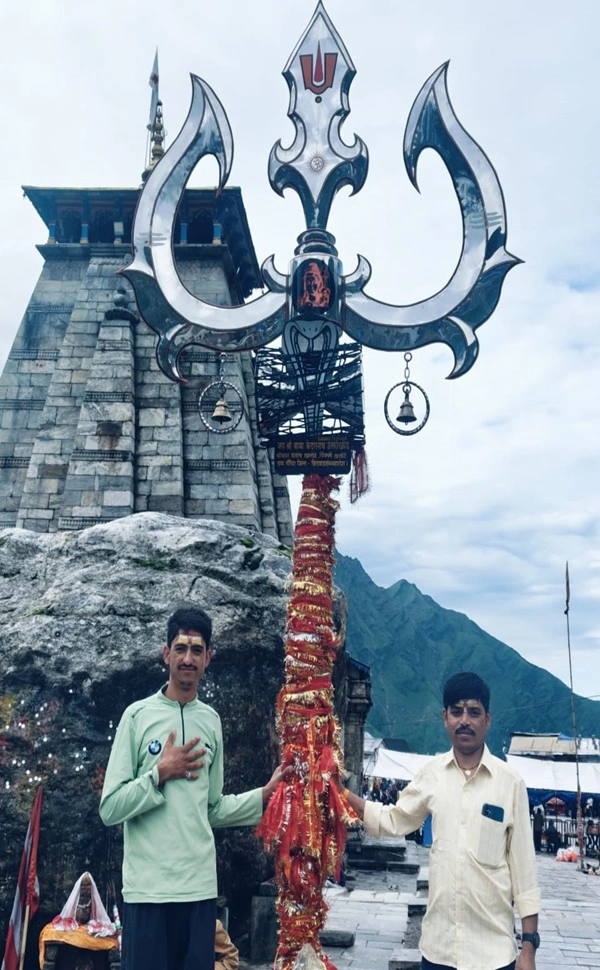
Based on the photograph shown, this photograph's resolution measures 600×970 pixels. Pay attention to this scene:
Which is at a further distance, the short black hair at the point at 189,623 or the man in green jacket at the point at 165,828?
the short black hair at the point at 189,623

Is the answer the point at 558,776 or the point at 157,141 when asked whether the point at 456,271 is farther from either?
the point at 558,776

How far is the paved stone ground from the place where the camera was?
27.2 feet

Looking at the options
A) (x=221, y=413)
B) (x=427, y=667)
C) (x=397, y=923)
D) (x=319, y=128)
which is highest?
(x=427, y=667)

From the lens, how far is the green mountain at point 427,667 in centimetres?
9006

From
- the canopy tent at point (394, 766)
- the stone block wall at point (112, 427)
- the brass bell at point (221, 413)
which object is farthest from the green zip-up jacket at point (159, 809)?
the canopy tent at point (394, 766)

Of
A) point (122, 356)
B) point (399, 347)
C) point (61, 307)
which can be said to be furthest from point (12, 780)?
point (61, 307)

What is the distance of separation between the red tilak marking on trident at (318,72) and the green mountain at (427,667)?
78649 mm

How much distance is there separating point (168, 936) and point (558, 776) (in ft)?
71.9

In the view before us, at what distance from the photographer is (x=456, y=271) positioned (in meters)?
6.78

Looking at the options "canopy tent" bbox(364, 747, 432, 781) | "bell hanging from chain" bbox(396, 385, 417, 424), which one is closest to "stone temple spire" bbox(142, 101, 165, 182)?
"bell hanging from chain" bbox(396, 385, 417, 424)

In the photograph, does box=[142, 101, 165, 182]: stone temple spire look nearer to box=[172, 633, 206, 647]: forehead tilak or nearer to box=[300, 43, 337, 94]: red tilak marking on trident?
box=[300, 43, 337, 94]: red tilak marking on trident

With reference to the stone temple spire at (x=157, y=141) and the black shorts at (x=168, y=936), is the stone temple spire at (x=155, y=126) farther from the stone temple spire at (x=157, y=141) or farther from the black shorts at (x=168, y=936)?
the black shorts at (x=168, y=936)

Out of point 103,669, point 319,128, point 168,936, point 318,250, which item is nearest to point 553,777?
point 103,669

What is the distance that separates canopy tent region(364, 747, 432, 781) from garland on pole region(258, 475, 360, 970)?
21097 millimetres
